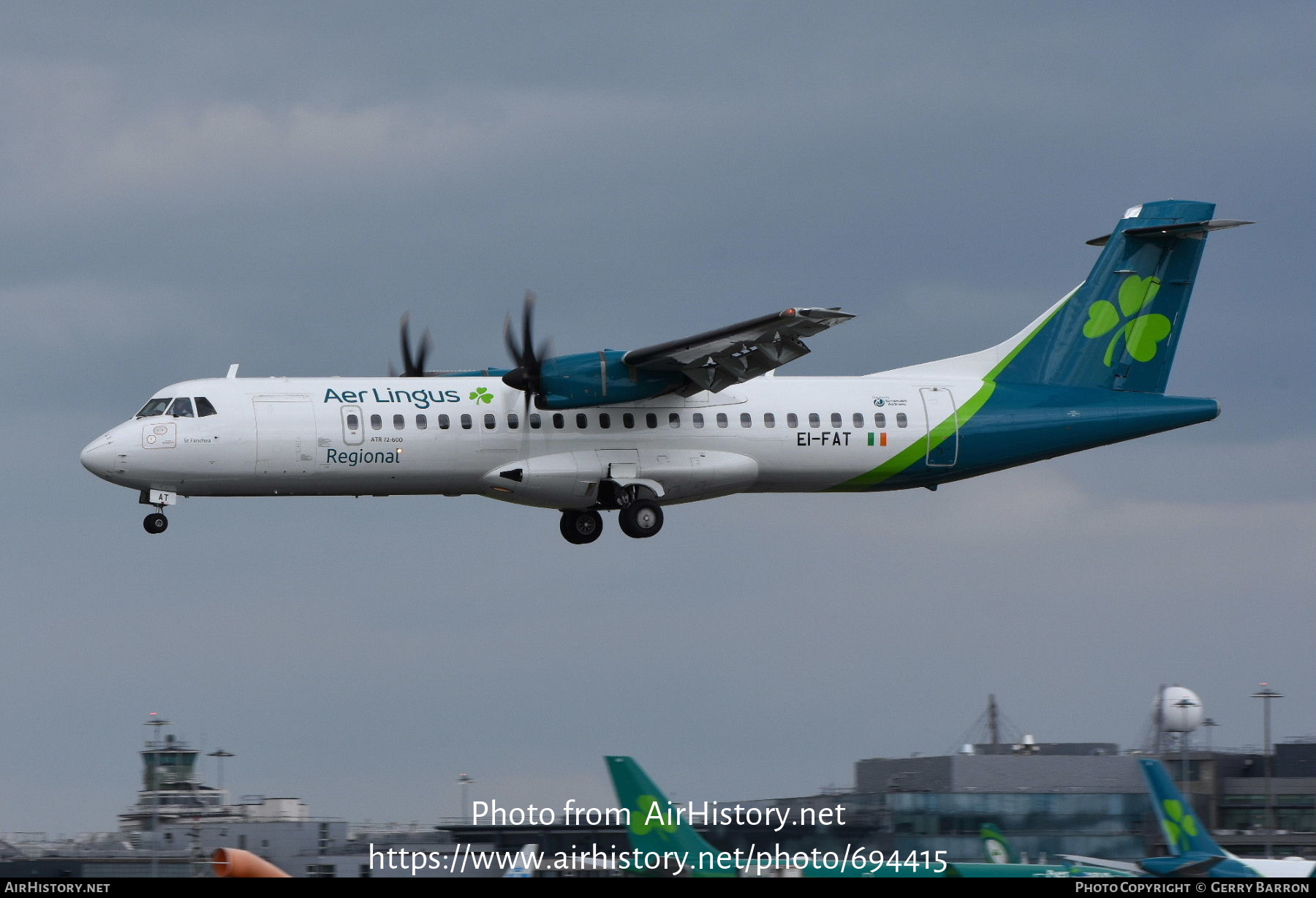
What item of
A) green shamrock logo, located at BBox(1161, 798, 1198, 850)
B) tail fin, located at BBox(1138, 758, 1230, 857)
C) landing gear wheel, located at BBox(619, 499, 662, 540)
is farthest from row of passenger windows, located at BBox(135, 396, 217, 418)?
green shamrock logo, located at BBox(1161, 798, 1198, 850)

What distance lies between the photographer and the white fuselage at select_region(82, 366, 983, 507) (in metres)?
29.7

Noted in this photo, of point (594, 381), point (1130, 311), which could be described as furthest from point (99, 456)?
point (1130, 311)

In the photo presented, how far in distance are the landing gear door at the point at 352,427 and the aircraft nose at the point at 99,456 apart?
3.92 m

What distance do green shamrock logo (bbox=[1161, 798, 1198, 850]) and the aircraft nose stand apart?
18.2 metres

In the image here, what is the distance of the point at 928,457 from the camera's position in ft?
108

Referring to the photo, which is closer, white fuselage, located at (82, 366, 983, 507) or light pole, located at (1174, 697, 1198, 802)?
white fuselage, located at (82, 366, 983, 507)

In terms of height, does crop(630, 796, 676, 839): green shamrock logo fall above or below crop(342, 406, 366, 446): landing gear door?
below

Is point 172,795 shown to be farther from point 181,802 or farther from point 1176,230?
point 1176,230

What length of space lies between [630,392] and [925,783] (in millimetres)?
17070

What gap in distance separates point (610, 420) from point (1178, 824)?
12.0 metres

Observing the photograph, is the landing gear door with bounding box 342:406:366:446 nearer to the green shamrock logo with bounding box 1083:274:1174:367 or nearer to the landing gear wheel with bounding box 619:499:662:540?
the landing gear wheel with bounding box 619:499:662:540

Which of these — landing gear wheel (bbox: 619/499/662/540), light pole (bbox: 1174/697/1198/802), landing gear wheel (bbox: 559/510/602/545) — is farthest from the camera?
light pole (bbox: 1174/697/1198/802)
